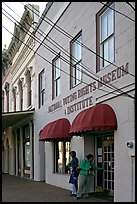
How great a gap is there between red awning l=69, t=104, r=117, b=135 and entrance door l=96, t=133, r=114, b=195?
1169mm

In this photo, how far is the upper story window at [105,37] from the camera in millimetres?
11118

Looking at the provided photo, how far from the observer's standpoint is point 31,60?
2280 cm

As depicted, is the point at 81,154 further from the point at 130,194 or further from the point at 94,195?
the point at 130,194

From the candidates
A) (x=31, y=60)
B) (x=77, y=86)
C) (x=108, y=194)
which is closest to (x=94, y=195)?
(x=108, y=194)

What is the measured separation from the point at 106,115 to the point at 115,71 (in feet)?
4.15

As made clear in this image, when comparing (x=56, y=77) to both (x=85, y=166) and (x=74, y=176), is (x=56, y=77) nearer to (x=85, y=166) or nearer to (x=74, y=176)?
(x=74, y=176)

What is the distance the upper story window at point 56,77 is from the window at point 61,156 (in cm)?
227

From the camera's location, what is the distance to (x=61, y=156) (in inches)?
648

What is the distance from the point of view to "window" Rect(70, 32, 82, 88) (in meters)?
13.9

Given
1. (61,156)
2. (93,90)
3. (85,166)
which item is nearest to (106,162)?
(85,166)

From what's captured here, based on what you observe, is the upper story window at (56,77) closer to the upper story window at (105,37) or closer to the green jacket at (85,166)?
the upper story window at (105,37)

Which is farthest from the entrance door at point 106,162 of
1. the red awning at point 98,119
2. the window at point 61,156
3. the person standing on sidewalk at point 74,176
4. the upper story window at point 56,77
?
the upper story window at point 56,77

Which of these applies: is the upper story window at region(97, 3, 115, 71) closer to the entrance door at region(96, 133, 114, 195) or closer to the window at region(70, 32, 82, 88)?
the window at region(70, 32, 82, 88)

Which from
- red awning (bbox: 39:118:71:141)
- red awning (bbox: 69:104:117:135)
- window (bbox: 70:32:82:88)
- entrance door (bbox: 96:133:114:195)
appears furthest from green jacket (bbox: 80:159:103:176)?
window (bbox: 70:32:82:88)
